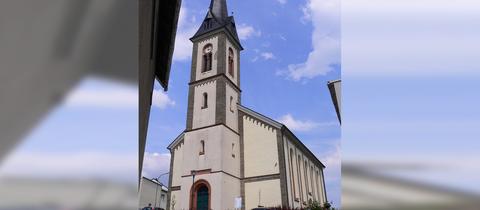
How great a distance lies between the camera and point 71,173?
0.59 metres

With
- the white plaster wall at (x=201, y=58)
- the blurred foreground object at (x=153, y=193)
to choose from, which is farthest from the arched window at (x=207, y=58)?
the blurred foreground object at (x=153, y=193)

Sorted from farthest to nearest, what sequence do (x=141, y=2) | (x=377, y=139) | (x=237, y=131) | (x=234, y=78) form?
(x=234, y=78), (x=237, y=131), (x=141, y=2), (x=377, y=139)

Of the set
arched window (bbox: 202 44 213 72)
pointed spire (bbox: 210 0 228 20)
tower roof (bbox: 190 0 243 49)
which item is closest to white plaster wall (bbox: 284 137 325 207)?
arched window (bbox: 202 44 213 72)

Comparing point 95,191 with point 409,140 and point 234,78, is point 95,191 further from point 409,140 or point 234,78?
point 234,78

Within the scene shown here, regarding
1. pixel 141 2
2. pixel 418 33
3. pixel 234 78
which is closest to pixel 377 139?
pixel 418 33

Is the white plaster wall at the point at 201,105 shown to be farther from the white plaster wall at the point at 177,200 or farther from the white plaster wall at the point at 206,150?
the white plaster wall at the point at 177,200

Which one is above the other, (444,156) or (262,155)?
(262,155)

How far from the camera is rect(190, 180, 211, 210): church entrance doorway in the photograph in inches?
659

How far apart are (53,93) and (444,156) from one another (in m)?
0.76

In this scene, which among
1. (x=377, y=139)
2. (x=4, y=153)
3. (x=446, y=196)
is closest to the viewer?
(x=4, y=153)

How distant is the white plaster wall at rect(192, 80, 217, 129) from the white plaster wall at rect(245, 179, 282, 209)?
12.7ft

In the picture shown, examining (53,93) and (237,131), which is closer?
(53,93)

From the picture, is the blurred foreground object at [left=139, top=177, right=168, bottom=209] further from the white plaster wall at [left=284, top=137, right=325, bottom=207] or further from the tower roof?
the tower roof

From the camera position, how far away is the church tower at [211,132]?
17.0m
